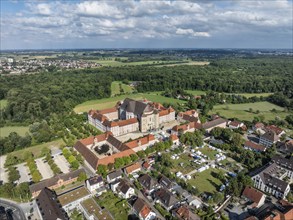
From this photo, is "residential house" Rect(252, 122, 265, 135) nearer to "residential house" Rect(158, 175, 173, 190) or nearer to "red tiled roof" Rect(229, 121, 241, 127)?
"red tiled roof" Rect(229, 121, 241, 127)

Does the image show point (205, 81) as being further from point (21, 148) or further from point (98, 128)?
point (21, 148)

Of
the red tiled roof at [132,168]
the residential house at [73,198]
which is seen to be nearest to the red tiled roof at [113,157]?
the red tiled roof at [132,168]

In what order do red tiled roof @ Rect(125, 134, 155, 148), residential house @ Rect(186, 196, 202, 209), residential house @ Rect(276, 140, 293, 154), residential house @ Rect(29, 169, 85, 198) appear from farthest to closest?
red tiled roof @ Rect(125, 134, 155, 148) < residential house @ Rect(276, 140, 293, 154) < residential house @ Rect(29, 169, 85, 198) < residential house @ Rect(186, 196, 202, 209)

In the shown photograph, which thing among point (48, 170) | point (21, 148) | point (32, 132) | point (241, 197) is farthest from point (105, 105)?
point (241, 197)

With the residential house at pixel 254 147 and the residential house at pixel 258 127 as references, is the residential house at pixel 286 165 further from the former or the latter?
→ the residential house at pixel 258 127

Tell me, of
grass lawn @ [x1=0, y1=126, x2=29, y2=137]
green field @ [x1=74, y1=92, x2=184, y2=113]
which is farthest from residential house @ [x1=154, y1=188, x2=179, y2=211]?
green field @ [x1=74, y1=92, x2=184, y2=113]

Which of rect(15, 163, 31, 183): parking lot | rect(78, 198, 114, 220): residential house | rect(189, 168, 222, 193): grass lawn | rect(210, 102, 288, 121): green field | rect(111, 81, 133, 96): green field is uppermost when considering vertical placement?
rect(111, 81, 133, 96): green field

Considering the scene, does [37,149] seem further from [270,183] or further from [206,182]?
[270,183]
